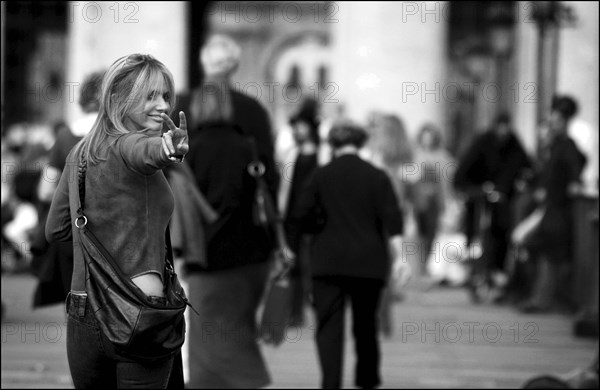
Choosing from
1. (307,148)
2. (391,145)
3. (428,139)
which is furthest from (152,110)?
(428,139)

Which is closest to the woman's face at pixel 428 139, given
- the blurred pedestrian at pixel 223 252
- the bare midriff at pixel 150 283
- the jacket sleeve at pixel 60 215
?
the blurred pedestrian at pixel 223 252

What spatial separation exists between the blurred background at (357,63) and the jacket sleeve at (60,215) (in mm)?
4172

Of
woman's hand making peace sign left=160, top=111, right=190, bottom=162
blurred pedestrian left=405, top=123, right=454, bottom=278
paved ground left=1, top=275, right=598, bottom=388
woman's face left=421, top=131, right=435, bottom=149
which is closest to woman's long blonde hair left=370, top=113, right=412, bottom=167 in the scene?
paved ground left=1, top=275, right=598, bottom=388

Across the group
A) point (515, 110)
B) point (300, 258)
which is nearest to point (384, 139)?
point (300, 258)

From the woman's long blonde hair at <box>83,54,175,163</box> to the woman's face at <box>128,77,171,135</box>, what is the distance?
0.04ft

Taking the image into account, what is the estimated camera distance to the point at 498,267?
16094 millimetres

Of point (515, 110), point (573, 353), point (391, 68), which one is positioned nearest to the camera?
point (573, 353)

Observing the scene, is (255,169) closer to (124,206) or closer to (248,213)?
(248,213)

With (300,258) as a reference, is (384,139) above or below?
above

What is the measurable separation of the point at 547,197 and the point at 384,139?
5.57ft

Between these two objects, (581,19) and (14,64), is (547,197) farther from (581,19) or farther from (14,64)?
(14,64)

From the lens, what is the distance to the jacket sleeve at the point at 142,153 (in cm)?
482

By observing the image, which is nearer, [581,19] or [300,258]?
[300,258]

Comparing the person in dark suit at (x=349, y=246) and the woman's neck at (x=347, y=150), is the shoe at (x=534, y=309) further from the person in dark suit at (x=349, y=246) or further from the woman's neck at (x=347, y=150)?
the woman's neck at (x=347, y=150)
